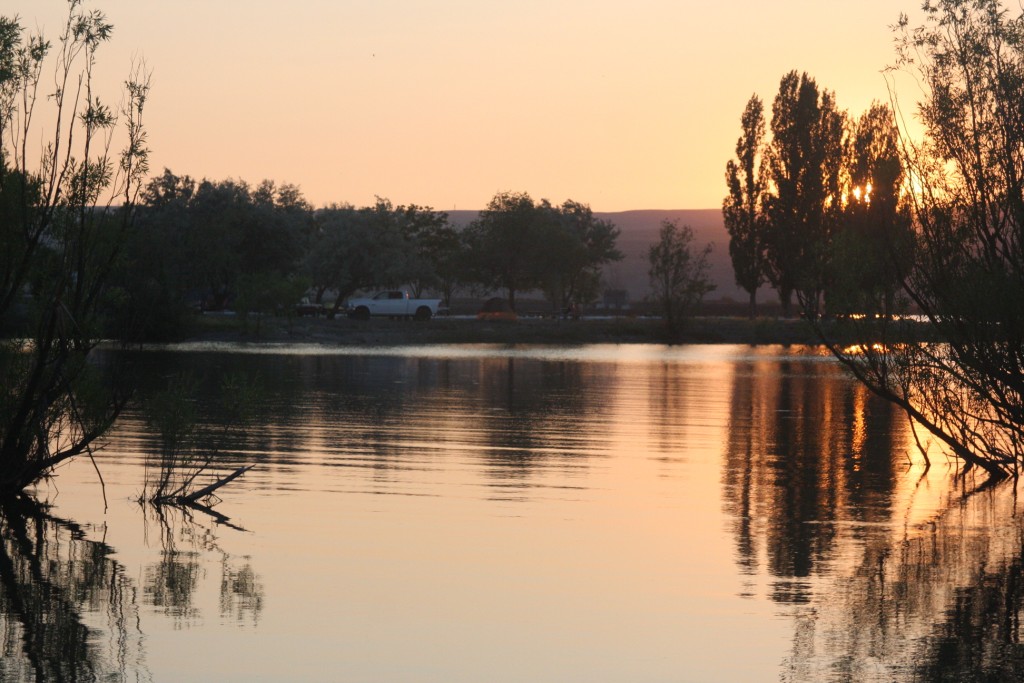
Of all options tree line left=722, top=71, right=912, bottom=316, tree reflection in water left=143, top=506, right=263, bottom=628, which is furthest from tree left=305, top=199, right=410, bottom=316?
tree reflection in water left=143, top=506, right=263, bottom=628

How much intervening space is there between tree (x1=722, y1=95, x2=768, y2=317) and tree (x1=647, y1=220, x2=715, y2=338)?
15.0 ft

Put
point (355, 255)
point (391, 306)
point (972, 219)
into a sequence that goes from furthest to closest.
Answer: point (355, 255)
point (391, 306)
point (972, 219)

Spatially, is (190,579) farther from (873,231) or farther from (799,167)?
(799,167)

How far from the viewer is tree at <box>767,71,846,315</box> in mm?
86375

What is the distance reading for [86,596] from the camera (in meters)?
11.4

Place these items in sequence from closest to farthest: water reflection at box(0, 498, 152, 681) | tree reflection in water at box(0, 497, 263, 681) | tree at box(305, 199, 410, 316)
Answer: water reflection at box(0, 498, 152, 681) < tree reflection in water at box(0, 497, 263, 681) < tree at box(305, 199, 410, 316)

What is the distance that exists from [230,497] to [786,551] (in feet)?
24.9

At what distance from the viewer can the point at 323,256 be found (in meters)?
100

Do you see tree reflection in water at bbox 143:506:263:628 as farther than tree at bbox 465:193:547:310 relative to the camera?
No

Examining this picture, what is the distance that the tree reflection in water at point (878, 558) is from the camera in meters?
10.0

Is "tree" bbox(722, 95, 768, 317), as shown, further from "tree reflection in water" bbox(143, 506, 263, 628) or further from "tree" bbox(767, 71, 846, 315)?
"tree reflection in water" bbox(143, 506, 263, 628)

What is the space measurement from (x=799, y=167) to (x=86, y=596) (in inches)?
3249

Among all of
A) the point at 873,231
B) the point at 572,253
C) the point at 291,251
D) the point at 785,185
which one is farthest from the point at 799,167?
the point at 873,231

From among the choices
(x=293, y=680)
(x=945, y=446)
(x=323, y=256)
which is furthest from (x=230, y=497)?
(x=323, y=256)
